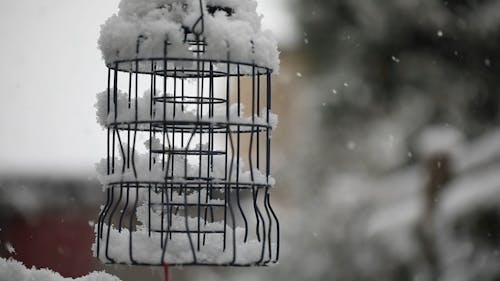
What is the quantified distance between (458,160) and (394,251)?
3.38 feet

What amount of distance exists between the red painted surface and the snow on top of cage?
7.41 meters

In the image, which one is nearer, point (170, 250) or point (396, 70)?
point (170, 250)

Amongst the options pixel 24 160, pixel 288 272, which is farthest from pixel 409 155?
pixel 24 160

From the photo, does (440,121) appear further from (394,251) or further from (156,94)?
(156,94)

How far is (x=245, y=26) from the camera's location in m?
3.37

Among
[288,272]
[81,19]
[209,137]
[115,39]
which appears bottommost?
[288,272]

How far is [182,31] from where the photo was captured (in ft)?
10.9

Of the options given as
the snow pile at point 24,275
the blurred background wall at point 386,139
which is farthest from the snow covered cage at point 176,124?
the blurred background wall at point 386,139

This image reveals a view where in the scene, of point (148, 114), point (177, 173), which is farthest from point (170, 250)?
point (148, 114)

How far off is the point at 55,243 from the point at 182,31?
26.3ft

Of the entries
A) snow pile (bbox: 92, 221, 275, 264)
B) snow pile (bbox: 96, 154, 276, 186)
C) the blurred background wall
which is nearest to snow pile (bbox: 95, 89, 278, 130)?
snow pile (bbox: 96, 154, 276, 186)

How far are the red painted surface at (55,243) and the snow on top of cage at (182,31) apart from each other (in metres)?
7.41

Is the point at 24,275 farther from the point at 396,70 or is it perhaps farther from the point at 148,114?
the point at 396,70

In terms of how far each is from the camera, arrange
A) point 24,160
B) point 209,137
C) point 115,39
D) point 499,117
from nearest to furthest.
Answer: point 115,39, point 209,137, point 499,117, point 24,160
